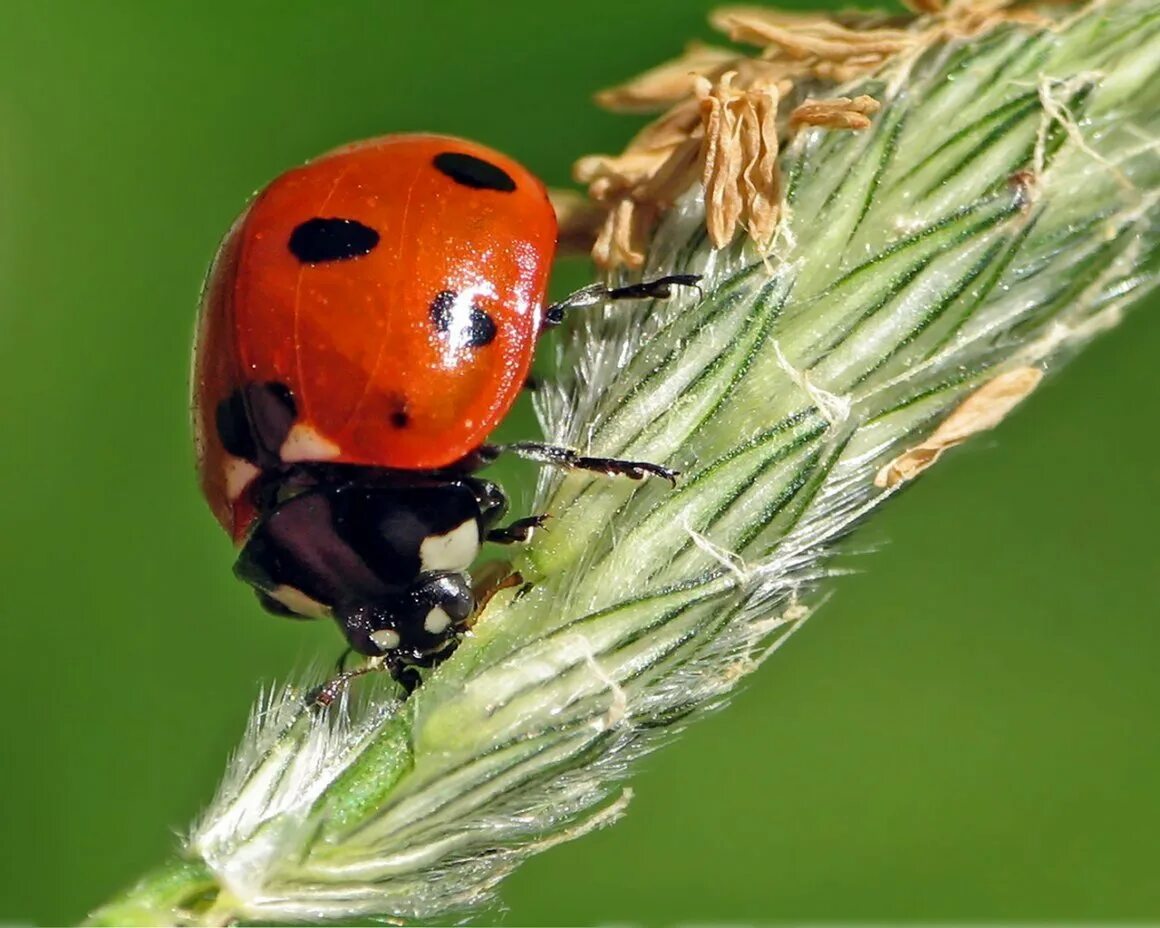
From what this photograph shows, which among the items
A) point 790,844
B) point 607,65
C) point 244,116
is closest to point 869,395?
point 790,844

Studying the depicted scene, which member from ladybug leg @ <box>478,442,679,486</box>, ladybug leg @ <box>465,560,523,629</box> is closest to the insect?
ladybug leg @ <box>465,560,523,629</box>

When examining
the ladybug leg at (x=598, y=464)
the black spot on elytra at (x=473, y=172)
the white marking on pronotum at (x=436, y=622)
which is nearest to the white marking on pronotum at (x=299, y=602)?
the white marking on pronotum at (x=436, y=622)

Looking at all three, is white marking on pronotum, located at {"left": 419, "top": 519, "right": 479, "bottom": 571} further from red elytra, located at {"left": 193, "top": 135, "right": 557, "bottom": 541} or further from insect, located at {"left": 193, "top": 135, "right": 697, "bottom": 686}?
red elytra, located at {"left": 193, "top": 135, "right": 557, "bottom": 541}

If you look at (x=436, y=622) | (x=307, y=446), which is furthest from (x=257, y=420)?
(x=436, y=622)

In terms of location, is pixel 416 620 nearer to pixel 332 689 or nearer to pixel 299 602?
pixel 299 602

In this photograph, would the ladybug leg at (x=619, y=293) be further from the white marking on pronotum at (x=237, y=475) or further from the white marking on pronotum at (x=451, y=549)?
the white marking on pronotum at (x=237, y=475)

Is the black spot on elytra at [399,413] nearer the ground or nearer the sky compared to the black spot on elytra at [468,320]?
nearer the ground

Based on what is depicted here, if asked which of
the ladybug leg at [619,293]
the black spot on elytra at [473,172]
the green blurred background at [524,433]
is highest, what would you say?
the black spot on elytra at [473,172]
